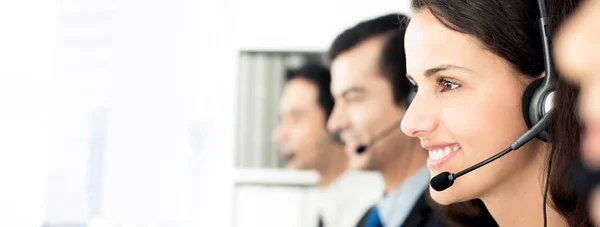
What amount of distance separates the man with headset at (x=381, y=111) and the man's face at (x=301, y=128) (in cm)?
26

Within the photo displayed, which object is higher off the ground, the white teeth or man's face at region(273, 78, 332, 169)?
the white teeth

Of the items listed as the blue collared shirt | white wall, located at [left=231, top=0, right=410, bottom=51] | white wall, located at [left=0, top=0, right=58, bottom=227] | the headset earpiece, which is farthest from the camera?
white wall, located at [left=231, top=0, right=410, bottom=51]

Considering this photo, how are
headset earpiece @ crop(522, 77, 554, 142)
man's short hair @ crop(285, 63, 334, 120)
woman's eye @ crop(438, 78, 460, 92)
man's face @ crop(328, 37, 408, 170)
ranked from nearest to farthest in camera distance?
headset earpiece @ crop(522, 77, 554, 142)
woman's eye @ crop(438, 78, 460, 92)
man's face @ crop(328, 37, 408, 170)
man's short hair @ crop(285, 63, 334, 120)

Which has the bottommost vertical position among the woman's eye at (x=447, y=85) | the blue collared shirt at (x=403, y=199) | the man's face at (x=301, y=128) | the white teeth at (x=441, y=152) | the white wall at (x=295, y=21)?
the blue collared shirt at (x=403, y=199)

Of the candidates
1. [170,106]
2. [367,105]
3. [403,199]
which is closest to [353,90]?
[367,105]

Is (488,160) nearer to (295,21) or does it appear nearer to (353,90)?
(353,90)

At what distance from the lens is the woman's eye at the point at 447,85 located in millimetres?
936

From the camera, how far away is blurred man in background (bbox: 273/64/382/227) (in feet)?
6.50

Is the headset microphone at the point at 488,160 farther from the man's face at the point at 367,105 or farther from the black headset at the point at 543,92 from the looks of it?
the man's face at the point at 367,105

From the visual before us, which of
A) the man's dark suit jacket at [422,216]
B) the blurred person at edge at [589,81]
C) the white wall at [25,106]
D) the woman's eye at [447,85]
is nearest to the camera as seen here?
the blurred person at edge at [589,81]

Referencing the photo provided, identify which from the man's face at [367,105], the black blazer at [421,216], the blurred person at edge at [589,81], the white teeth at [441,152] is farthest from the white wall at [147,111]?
the blurred person at edge at [589,81]

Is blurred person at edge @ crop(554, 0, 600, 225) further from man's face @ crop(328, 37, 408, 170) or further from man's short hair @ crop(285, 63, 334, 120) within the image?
man's short hair @ crop(285, 63, 334, 120)

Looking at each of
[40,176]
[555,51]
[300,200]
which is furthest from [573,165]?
[40,176]

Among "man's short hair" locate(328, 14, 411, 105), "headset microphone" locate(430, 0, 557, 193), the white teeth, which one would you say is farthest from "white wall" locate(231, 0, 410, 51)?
"headset microphone" locate(430, 0, 557, 193)
